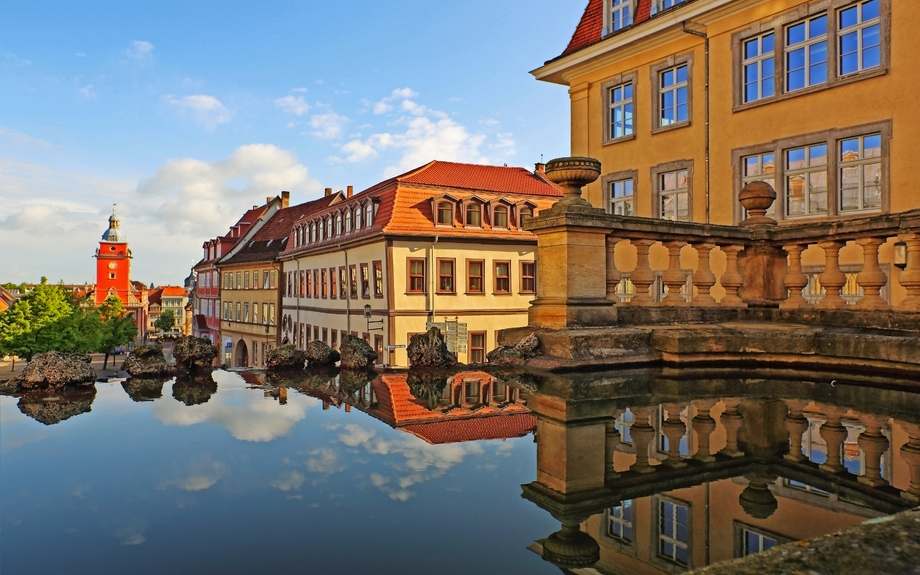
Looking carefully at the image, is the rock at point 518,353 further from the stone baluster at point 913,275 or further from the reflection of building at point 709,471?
the stone baluster at point 913,275

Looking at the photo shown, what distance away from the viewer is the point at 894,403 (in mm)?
3955

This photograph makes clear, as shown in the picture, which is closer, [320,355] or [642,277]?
[320,355]

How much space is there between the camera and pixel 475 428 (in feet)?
11.8

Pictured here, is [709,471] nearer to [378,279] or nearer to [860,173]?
[860,173]

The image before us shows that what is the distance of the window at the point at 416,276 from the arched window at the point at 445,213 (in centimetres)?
238

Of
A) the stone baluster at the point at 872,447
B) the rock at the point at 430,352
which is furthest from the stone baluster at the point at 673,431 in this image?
the rock at the point at 430,352

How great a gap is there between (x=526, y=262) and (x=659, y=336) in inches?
1089

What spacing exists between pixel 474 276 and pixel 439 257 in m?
2.16

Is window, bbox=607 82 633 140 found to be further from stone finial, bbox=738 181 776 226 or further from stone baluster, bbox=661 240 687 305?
stone baluster, bbox=661 240 687 305

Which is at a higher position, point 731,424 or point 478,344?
point 731,424

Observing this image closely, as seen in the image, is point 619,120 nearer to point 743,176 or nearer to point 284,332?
point 743,176

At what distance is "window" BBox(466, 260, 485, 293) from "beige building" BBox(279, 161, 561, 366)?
51mm

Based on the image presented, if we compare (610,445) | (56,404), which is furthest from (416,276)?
(610,445)

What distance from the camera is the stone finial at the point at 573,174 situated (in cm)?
591
